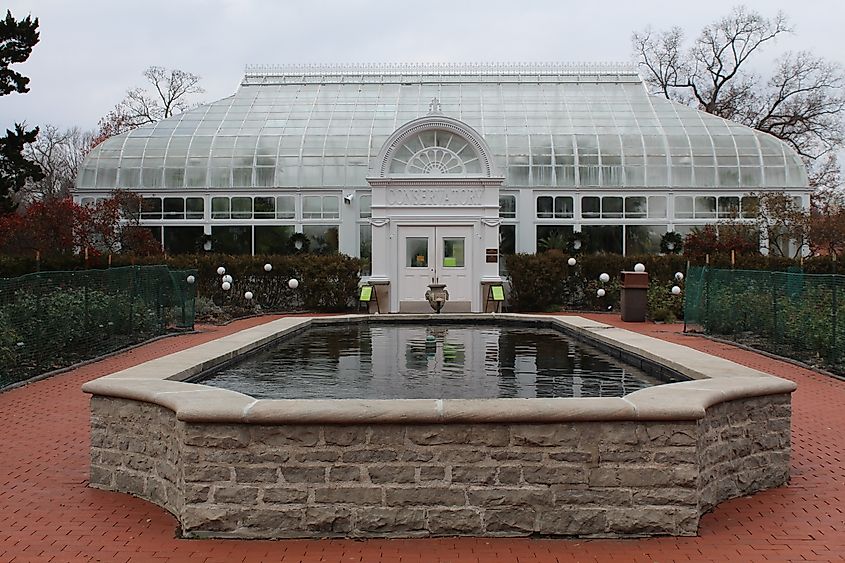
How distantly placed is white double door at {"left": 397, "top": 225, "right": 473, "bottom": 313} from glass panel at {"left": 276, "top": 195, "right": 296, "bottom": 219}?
5.01 m

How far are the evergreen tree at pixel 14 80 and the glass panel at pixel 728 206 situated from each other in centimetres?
2118

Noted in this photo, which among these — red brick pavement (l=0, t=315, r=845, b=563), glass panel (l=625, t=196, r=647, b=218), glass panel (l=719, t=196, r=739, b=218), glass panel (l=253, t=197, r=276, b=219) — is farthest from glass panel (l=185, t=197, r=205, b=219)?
red brick pavement (l=0, t=315, r=845, b=563)

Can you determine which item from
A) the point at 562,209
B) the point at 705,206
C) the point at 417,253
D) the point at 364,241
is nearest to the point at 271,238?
the point at 364,241

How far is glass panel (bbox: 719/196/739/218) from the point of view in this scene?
92.0ft

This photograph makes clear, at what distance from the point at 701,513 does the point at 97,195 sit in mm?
26744

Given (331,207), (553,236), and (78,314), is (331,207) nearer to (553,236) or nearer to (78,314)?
(553,236)

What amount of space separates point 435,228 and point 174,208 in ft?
30.7

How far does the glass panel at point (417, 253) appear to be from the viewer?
25297mm

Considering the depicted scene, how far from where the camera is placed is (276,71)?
34.2 meters

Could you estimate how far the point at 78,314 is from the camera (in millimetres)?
14539

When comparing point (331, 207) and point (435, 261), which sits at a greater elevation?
point (331, 207)

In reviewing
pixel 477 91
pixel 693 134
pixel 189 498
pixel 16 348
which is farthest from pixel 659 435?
pixel 477 91

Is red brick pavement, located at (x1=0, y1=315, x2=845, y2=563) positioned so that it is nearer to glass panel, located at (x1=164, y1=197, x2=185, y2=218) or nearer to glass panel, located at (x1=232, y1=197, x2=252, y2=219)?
glass panel, located at (x1=232, y1=197, x2=252, y2=219)

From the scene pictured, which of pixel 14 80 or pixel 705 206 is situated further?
pixel 705 206
